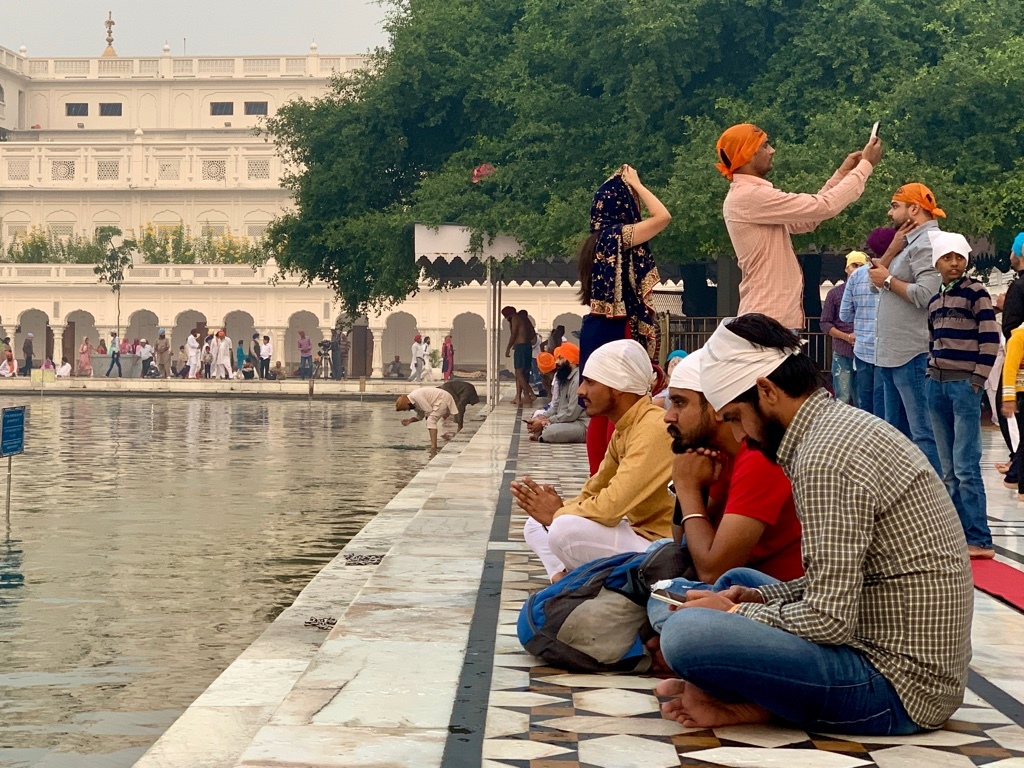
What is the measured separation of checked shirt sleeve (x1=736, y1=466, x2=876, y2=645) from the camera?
10.8 ft

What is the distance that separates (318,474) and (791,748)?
11.2 metres

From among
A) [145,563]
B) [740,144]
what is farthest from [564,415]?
[740,144]

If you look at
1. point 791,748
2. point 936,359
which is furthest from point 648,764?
point 936,359

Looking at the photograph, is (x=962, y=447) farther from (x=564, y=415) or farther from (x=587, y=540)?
(x=564, y=415)

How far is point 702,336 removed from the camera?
1836 centimetres

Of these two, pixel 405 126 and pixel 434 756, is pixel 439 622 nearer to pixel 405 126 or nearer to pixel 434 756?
pixel 434 756

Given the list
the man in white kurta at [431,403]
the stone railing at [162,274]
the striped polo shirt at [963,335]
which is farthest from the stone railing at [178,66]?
the striped polo shirt at [963,335]

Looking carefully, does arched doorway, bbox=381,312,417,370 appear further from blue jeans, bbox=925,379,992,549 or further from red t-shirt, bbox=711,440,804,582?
red t-shirt, bbox=711,440,804,582

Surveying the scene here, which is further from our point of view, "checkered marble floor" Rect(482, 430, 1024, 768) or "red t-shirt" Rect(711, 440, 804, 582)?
"red t-shirt" Rect(711, 440, 804, 582)

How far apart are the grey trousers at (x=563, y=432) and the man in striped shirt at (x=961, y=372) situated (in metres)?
8.34

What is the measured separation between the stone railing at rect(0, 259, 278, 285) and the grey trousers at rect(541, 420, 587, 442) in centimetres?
4304

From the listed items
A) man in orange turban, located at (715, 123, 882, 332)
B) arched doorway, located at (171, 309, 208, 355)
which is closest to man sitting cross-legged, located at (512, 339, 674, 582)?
man in orange turban, located at (715, 123, 882, 332)

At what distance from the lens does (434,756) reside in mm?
3465

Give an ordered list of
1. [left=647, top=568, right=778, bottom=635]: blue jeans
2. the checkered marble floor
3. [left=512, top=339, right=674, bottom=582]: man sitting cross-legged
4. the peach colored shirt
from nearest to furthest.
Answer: the checkered marble floor < [left=647, top=568, right=778, bottom=635]: blue jeans < [left=512, top=339, right=674, bottom=582]: man sitting cross-legged < the peach colored shirt
